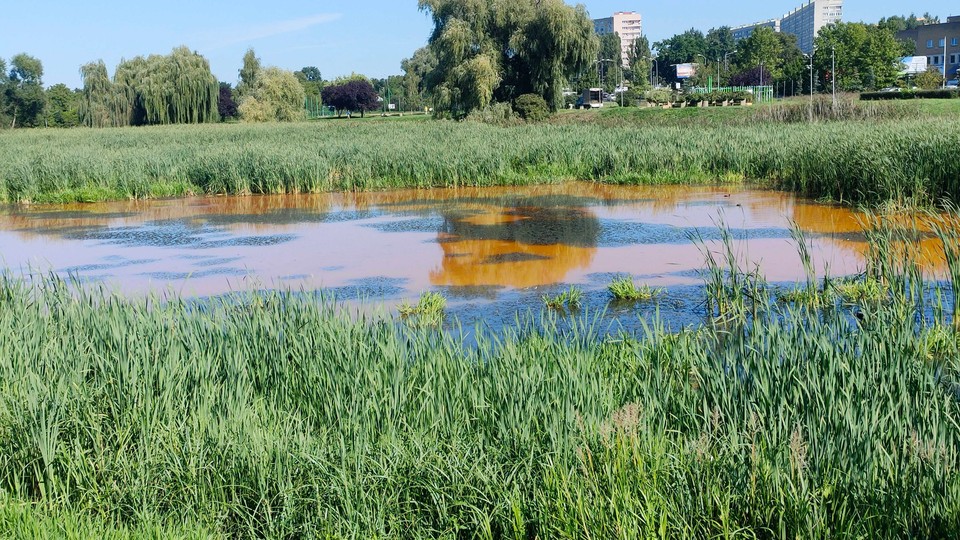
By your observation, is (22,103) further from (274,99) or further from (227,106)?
(274,99)

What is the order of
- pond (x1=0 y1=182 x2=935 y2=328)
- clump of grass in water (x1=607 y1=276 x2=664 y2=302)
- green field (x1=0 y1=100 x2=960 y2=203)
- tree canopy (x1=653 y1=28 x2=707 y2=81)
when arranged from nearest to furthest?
clump of grass in water (x1=607 y1=276 x2=664 y2=302) < pond (x1=0 y1=182 x2=935 y2=328) < green field (x1=0 y1=100 x2=960 y2=203) < tree canopy (x1=653 y1=28 x2=707 y2=81)

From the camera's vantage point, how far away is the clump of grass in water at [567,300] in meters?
8.28

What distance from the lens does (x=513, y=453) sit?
3.81 meters

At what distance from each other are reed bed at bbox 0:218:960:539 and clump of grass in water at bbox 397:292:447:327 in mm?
2640

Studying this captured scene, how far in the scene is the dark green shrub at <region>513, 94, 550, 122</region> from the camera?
127ft

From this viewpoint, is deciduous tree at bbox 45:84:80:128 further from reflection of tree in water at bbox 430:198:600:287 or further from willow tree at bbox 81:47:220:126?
reflection of tree in water at bbox 430:198:600:287

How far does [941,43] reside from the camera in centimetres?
10150

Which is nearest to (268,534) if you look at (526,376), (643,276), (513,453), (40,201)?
(513,453)

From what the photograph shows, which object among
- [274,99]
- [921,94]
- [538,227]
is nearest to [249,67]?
[274,99]

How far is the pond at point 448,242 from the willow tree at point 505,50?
65.9ft

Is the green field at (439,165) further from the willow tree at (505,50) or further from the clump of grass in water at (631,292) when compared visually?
the willow tree at (505,50)

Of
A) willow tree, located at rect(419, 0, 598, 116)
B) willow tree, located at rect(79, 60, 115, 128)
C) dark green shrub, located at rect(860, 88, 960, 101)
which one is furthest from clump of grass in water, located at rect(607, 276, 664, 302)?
willow tree, located at rect(79, 60, 115, 128)

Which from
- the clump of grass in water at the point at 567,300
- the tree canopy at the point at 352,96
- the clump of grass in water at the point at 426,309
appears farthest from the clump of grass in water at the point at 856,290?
the tree canopy at the point at 352,96

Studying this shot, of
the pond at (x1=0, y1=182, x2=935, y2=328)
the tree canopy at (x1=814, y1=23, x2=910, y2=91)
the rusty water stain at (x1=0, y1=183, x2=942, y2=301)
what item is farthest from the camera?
the tree canopy at (x1=814, y1=23, x2=910, y2=91)
